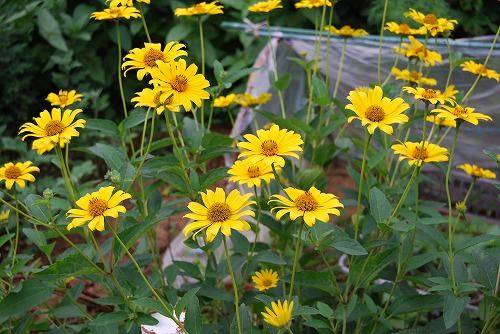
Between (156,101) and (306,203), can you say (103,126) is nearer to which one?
(156,101)

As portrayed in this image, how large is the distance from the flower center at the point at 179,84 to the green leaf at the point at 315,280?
1.05 feet

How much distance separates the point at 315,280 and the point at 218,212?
24 centimetres

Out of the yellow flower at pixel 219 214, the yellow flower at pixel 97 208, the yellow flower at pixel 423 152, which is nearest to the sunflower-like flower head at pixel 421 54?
the yellow flower at pixel 423 152

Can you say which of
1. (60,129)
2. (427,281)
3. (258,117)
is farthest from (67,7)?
(427,281)

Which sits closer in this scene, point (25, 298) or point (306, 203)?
point (306, 203)

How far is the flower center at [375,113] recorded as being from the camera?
80cm

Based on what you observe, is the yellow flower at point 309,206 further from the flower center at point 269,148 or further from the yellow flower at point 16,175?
the yellow flower at point 16,175

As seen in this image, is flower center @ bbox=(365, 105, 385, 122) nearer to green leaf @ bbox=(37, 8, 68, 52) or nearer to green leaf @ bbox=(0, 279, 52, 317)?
green leaf @ bbox=(0, 279, 52, 317)

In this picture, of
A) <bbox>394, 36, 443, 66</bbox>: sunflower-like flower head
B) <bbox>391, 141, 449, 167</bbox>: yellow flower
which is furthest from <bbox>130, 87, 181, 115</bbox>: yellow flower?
<bbox>394, 36, 443, 66</bbox>: sunflower-like flower head

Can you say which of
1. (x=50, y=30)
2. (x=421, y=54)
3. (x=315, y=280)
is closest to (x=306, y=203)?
(x=315, y=280)

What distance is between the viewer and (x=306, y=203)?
2.39ft

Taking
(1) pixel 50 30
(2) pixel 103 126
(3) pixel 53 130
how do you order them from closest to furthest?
(3) pixel 53 130 → (2) pixel 103 126 → (1) pixel 50 30

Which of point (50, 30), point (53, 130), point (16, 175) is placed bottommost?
point (50, 30)

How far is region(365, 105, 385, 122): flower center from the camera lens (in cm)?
80
